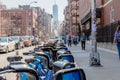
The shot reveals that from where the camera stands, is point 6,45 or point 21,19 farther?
point 21,19

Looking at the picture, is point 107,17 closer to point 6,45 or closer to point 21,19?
point 6,45

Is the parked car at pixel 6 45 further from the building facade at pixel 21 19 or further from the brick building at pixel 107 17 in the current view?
the building facade at pixel 21 19

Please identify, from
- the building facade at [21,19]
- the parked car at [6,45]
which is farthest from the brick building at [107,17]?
the building facade at [21,19]

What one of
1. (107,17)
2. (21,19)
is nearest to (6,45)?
(107,17)

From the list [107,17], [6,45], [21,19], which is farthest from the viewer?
[21,19]

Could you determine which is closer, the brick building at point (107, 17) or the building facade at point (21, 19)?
the brick building at point (107, 17)

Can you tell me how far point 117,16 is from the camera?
36969 millimetres

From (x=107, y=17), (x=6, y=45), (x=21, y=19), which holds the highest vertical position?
(x=21, y=19)

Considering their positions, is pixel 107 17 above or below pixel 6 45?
above

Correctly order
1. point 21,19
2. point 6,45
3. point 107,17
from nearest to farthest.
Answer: point 6,45 < point 107,17 < point 21,19

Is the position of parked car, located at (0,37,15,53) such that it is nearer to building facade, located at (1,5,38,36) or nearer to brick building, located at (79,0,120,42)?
brick building, located at (79,0,120,42)

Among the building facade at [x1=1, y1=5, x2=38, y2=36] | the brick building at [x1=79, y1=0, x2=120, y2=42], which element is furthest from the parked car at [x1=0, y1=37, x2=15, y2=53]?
the building facade at [x1=1, y1=5, x2=38, y2=36]

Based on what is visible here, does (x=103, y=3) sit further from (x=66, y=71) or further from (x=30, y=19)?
(x=30, y=19)

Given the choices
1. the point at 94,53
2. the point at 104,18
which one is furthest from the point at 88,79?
the point at 104,18
